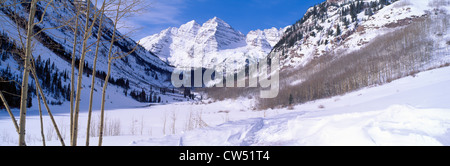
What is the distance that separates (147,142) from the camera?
5.09 meters

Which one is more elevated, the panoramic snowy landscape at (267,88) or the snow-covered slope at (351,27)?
the snow-covered slope at (351,27)

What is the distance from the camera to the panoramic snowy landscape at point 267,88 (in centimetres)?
343

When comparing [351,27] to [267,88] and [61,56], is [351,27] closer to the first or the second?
[267,88]

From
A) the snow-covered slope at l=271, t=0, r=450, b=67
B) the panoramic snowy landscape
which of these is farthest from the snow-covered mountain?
the snow-covered slope at l=271, t=0, r=450, b=67

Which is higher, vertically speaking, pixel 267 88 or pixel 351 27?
pixel 351 27

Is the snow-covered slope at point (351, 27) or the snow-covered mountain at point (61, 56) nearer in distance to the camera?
the snow-covered mountain at point (61, 56)

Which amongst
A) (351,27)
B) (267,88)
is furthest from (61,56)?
(351,27)

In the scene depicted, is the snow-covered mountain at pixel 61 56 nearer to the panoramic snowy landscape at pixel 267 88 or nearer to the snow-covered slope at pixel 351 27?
the panoramic snowy landscape at pixel 267 88

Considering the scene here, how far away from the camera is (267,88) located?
239 feet

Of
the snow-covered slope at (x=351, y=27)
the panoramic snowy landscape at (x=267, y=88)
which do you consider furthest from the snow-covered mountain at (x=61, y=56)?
the snow-covered slope at (x=351, y=27)

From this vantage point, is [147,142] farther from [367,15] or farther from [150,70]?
[150,70]

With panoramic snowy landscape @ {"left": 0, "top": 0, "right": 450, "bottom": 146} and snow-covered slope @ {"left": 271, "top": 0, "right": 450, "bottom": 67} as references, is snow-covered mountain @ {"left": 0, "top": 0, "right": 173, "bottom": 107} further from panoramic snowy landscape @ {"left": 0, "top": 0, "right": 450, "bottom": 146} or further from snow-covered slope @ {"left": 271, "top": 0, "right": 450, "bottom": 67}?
snow-covered slope @ {"left": 271, "top": 0, "right": 450, "bottom": 67}

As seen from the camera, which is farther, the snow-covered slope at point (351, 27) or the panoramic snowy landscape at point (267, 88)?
the snow-covered slope at point (351, 27)
